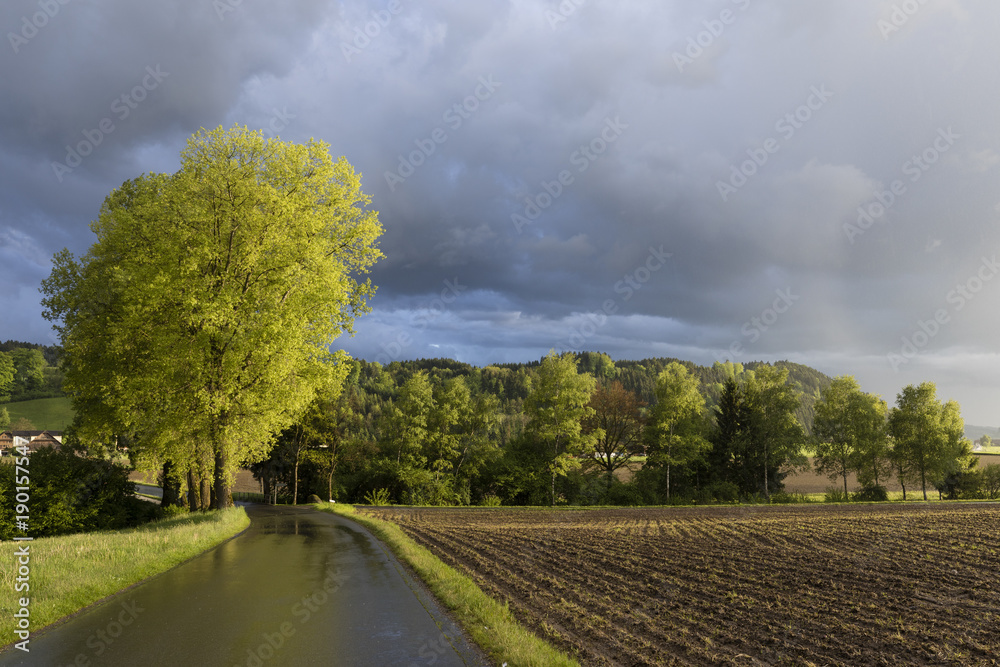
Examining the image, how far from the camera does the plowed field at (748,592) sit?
28.4 feet

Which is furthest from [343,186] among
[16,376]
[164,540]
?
[16,376]

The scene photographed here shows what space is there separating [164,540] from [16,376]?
15569 cm

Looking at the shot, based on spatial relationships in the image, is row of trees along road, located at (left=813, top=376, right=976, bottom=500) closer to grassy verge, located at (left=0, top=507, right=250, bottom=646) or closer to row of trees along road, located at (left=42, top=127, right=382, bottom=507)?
row of trees along road, located at (left=42, top=127, right=382, bottom=507)

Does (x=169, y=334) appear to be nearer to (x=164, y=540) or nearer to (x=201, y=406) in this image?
(x=201, y=406)

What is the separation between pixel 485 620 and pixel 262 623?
340 cm

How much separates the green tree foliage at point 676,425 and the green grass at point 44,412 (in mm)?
113785

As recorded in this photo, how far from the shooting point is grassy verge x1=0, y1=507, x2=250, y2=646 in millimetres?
8805

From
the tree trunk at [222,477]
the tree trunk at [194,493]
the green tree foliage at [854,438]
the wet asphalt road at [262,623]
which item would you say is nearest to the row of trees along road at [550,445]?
the green tree foliage at [854,438]

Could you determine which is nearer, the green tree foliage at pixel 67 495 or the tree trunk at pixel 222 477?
the green tree foliage at pixel 67 495

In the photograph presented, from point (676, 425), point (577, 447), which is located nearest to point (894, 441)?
point (676, 425)

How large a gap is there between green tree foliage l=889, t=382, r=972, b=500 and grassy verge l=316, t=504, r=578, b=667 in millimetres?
70103

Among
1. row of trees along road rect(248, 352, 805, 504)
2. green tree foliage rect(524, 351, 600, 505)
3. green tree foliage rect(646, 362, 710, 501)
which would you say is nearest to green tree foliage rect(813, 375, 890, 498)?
row of trees along road rect(248, 352, 805, 504)

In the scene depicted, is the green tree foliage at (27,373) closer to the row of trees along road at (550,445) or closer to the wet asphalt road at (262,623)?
the row of trees along road at (550,445)
